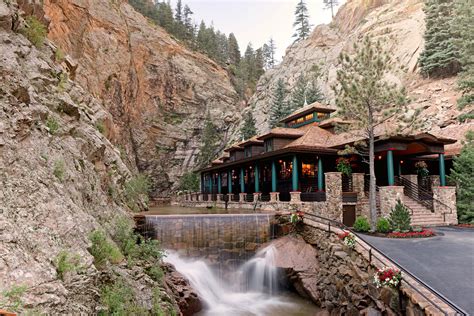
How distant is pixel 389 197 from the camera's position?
18656 mm

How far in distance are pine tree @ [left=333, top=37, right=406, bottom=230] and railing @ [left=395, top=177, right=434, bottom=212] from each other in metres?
7.36

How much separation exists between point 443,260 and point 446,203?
12.4 meters

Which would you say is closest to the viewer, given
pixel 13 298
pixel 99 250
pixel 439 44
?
pixel 13 298

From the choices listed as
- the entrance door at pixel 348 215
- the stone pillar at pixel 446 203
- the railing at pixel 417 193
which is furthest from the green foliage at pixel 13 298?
the railing at pixel 417 193

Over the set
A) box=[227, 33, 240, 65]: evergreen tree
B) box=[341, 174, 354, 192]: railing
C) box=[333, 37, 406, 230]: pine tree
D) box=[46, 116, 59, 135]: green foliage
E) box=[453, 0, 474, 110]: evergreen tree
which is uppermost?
box=[227, 33, 240, 65]: evergreen tree

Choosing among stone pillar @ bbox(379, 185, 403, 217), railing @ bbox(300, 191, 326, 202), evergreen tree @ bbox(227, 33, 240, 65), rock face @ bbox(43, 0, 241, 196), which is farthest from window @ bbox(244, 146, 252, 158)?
evergreen tree @ bbox(227, 33, 240, 65)

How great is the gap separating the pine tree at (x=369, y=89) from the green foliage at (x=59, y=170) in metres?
14.4

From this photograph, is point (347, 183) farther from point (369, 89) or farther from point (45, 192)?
point (45, 192)

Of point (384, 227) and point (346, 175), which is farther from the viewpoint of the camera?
point (346, 175)

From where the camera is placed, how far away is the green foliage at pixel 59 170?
851cm

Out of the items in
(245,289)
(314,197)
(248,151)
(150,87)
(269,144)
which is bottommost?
(245,289)

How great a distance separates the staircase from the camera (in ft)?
63.9

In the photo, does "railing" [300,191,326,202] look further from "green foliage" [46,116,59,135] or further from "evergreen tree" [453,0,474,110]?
"green foliage" [46,116,59,135]

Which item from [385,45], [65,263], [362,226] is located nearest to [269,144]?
[385,45]
